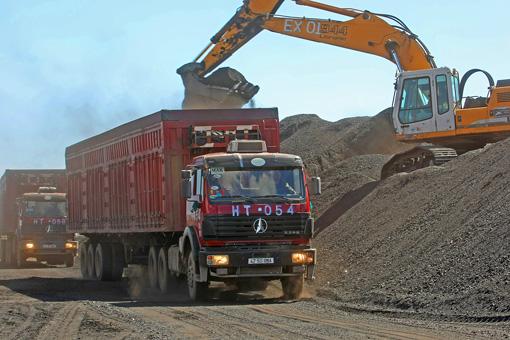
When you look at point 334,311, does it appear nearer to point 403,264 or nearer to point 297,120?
point 403,264

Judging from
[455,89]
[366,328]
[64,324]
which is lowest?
[366,328]

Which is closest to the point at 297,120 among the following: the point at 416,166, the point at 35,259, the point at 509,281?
the point at 35,259

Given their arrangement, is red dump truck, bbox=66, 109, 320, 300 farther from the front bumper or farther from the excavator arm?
the excavator arm

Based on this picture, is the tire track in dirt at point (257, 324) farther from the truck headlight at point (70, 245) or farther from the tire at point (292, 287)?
the truck headlight at point (70, 245)

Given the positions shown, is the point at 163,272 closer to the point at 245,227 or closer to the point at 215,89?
the point at 245,227

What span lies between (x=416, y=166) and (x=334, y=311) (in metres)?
14.1

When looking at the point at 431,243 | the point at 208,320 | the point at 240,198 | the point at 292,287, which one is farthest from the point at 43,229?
the point at 208,320

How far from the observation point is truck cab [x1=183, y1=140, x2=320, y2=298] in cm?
1920

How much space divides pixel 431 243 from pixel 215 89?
1338 cm

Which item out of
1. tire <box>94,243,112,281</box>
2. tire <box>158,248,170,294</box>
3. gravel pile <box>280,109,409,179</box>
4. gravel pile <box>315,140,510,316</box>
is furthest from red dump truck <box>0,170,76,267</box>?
gravel pile <box>315,140,510,316</box>

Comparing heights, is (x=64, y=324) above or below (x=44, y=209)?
below

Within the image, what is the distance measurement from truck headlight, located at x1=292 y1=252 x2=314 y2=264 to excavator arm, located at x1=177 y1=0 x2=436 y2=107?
13036mm

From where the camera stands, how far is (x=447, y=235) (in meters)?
20.2

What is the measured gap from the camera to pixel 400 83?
3095 centimetres
